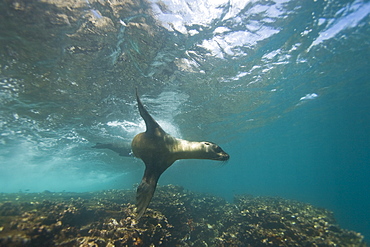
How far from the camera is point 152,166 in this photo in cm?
514

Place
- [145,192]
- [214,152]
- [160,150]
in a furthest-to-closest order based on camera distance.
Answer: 1. [160,150]
2. [214,152]
3. [145,192]

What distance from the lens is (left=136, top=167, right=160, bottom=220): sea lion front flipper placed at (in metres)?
4.45

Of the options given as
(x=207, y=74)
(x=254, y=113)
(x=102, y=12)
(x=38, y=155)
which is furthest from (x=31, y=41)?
(x=38, y=155)

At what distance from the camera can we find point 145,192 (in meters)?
4.63

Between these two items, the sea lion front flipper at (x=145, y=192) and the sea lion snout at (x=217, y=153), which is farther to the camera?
the sea lion snout at (x=217, y=153)

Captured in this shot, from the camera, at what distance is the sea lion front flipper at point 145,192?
14.6 ft

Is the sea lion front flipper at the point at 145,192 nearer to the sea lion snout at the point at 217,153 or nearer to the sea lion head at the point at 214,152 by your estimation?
the sea lion head at the point at 214,152

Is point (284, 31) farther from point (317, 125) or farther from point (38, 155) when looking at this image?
point (38, 155)

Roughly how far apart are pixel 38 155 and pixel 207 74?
1194 inches

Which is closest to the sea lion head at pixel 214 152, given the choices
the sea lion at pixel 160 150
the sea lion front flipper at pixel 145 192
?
the sea lion at pixel 160 150

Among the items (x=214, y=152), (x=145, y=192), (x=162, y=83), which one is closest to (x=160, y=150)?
(x=145, y=192)

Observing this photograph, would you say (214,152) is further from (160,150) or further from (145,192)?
(145,192)

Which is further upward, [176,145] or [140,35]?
[140,35]

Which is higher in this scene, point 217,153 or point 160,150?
point 160,150
